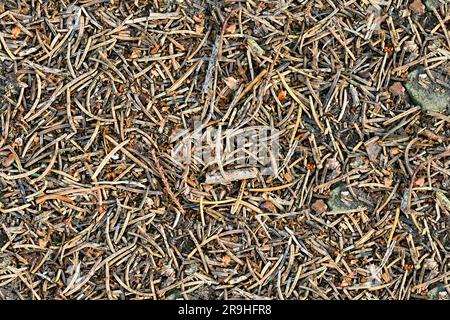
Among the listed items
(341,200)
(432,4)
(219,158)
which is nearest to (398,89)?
(432,4)

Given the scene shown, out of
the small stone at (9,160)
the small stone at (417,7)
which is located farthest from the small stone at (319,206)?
the small stone at (9,160)

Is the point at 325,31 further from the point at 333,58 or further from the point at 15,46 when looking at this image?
the point at 15,46

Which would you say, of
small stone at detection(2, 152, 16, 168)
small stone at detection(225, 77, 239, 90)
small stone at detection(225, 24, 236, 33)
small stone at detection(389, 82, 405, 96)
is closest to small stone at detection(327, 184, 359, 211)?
small stone at detection(389, 82, 405, 96)

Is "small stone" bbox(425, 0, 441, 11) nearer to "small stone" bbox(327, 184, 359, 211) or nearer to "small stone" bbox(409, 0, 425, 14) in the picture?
"small stone" bbox(409, 0, 425, 14)

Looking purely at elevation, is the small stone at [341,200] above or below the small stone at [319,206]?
above

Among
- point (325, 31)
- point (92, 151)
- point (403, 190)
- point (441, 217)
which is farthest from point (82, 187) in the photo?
point (441, 217)

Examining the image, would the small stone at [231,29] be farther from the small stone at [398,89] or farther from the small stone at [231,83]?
the small stone at [398,89]
